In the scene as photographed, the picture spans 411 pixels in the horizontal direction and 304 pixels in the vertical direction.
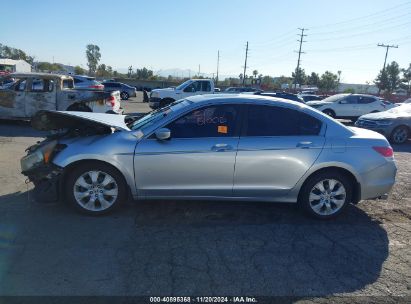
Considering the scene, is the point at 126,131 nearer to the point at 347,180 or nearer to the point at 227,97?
the point at 227,97

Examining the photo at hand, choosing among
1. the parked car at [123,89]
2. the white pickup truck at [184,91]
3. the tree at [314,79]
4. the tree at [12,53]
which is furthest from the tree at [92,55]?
the white pickup truck at [184,91]

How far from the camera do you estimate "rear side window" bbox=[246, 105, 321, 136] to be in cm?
475

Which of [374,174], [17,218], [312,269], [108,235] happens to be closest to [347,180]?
[374,174]

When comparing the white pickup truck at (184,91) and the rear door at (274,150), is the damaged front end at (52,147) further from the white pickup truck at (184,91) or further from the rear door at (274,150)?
the white pickup truck at (184,91)

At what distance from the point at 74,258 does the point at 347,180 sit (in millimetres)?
3520

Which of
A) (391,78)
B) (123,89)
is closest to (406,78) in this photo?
(391,78)

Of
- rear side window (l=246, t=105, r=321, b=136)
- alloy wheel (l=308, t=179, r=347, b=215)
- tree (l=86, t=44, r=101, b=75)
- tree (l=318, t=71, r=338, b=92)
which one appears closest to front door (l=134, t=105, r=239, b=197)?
rear side window (l=246, t=105, r=321, b=136)

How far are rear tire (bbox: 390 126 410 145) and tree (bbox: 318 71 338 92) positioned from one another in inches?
2984

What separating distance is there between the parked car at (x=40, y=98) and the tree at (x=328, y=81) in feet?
263

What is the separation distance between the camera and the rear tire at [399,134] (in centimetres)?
1269

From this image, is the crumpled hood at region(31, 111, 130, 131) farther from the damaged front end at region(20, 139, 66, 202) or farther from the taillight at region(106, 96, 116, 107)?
the taillight at region(106, 96, 116, 107)

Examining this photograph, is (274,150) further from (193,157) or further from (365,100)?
(365,100)

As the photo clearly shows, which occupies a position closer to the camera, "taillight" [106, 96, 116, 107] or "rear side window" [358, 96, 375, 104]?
"taillight" [106, 96, 116, 107]

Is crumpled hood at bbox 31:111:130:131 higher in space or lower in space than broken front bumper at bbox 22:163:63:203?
higher
